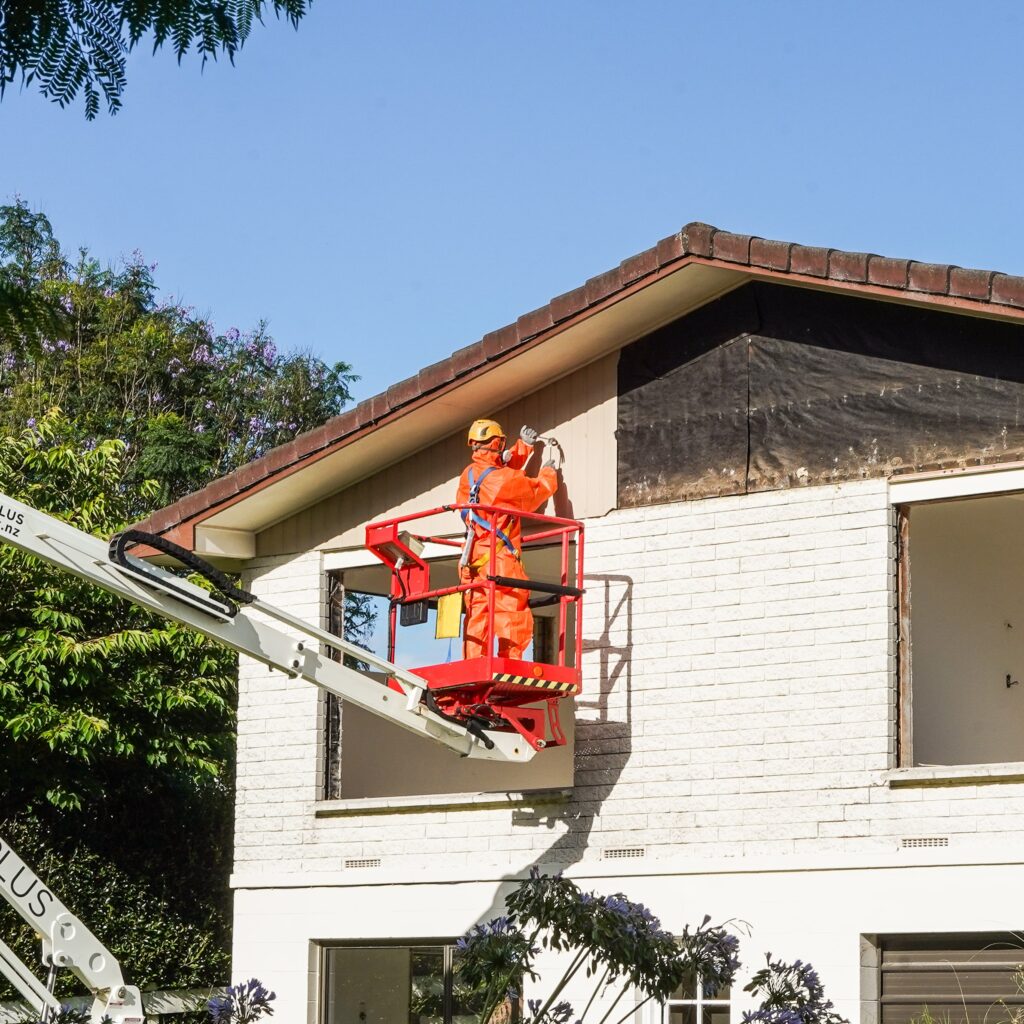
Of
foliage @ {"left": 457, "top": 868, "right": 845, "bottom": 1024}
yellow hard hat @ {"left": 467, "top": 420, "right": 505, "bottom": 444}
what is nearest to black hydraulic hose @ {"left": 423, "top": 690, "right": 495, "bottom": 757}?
yellow hard hat @ {"left": 467, "top": 420, "right": 505, "bottom": 444}

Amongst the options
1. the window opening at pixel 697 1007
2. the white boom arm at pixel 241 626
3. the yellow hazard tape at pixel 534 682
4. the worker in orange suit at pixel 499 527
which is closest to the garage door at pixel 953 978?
the window opening at pixel 697 1007

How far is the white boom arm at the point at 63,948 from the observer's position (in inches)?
459

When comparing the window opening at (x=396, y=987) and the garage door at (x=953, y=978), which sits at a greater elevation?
the garage door at (x=953, y=978)

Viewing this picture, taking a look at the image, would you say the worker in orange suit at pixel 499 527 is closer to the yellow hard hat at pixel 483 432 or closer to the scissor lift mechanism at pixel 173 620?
the yellow hard hat at pixel 483 432

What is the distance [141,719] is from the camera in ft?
66.1

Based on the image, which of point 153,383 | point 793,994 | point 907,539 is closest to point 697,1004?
point 793,994

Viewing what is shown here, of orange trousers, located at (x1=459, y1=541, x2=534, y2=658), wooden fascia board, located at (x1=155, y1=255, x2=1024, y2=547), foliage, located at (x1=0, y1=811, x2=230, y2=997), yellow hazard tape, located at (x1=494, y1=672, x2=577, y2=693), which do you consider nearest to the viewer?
wooden fascia board, located at (x1=155, y1=255, x2=1024, y2=547)

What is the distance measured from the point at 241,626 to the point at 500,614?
2015 millimetres

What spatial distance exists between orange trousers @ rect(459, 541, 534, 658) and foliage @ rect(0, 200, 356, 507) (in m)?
15.5

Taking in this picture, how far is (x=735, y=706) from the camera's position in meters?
12.7

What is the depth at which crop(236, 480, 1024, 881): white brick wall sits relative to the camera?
12.1m

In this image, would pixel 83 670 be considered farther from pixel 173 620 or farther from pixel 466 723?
pixel 173 620

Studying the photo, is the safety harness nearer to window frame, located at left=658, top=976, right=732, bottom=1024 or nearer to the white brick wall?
the white brick wall

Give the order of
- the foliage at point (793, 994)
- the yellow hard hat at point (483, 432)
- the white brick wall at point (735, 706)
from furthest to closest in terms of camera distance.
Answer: the yellow hard hat at point (483, 432) → the white brick wall at point (735, 706) → the foliage at point (793, 994)
